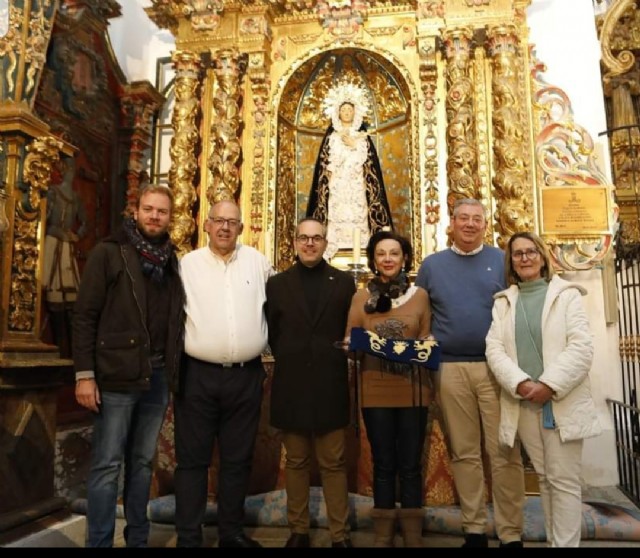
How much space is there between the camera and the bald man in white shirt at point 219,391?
9.27 ft

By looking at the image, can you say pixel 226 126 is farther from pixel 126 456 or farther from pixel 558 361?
pixel 558 361

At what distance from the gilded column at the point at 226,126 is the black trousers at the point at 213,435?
11.9 ft

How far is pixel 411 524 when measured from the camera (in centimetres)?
277

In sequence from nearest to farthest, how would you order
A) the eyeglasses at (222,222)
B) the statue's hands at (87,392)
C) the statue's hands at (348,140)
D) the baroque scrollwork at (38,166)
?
the statue's hands at (87,392) → the eyeglasses at (222,222) → the baroque scrollwork at (38,166) → the statue's hands at (348,140)

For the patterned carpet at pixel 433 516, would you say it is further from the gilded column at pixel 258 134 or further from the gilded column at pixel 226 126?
the gilded column at pixel 226 126

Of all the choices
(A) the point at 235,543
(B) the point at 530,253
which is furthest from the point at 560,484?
(A) the point at 235,543

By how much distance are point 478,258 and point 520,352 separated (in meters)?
0.57

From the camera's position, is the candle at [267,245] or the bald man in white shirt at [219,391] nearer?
the bald man in white shirt at [219,391]

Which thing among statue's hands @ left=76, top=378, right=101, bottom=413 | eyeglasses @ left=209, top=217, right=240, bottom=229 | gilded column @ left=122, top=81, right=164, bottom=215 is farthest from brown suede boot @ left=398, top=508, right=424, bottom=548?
gilded column @ left=122, top=81, right=164, bottom=215

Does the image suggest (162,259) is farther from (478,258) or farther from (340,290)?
(478,258)

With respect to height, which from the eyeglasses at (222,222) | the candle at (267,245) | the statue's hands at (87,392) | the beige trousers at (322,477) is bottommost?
the beige trousers at (322,477)

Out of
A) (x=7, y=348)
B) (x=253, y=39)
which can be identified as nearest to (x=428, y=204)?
(x=253, y=39)

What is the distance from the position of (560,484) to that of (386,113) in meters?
5.22

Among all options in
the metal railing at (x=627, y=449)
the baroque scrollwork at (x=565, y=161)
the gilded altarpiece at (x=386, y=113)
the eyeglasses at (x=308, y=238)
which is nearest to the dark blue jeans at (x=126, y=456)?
the eyeglasses at (x=308, y=238)
